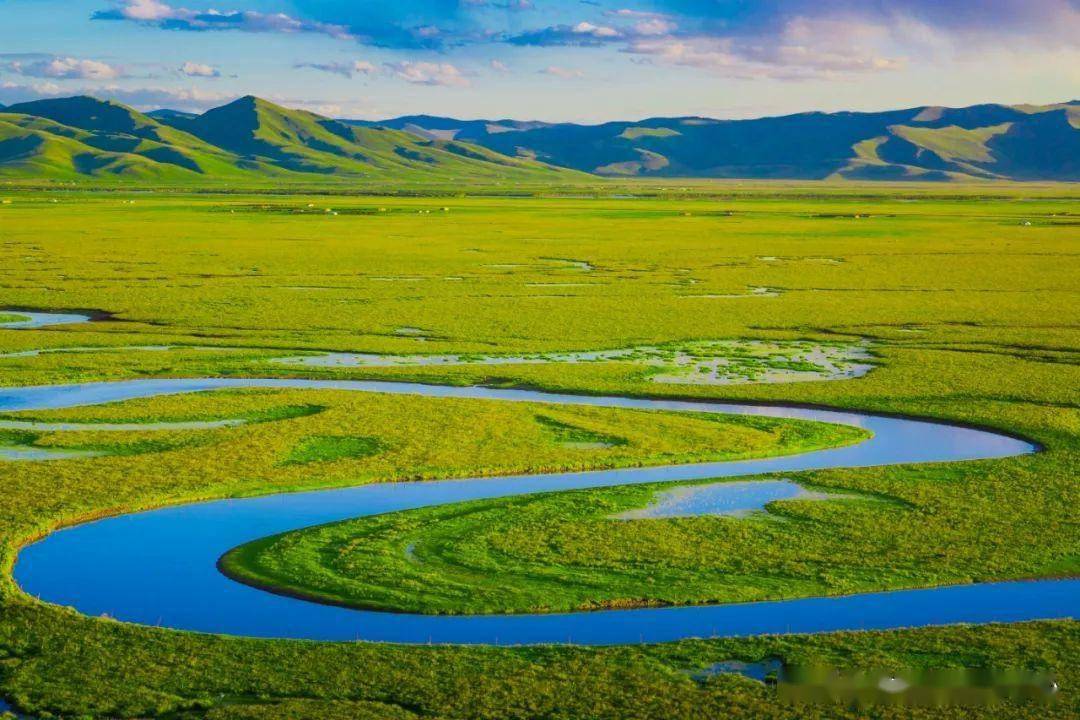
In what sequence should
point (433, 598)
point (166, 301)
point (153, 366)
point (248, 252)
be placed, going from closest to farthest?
1. point (433, 598)
2. point (153, 366)
3. point (166, 301)
4. point (248, 252)

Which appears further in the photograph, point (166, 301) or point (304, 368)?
point (166, 301)

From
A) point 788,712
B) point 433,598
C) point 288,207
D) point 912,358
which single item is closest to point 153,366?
point 433,598

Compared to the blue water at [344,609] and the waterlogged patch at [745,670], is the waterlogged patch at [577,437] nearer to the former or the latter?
the blue water at [344,609]

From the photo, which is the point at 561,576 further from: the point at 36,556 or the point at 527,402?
the point at 527,402

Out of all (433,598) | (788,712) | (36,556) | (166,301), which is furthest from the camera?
(166,301)

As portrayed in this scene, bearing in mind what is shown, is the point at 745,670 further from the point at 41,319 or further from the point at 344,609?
the point at 41,319

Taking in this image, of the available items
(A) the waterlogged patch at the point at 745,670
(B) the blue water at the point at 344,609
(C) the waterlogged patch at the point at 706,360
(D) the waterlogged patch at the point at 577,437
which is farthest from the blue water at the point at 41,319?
(A) the waterlogged patch at the point at 745,670

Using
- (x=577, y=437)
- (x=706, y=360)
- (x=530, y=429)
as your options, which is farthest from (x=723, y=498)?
(x=706, y=360)
